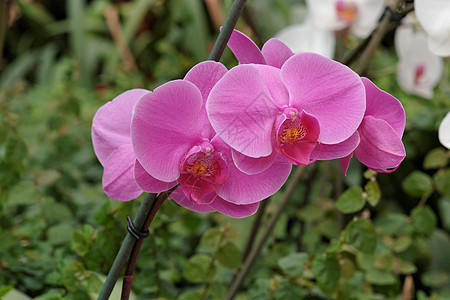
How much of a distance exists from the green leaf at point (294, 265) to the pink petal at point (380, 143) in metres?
0.19

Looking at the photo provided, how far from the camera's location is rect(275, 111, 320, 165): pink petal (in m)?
0.28

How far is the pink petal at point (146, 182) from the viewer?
0.28 m

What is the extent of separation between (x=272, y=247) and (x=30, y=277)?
26cm

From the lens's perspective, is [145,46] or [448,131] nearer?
[448,131]

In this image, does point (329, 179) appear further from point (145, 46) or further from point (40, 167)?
point (145, 46)

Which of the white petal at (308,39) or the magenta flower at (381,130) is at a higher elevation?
the magenta flower at (381,130)

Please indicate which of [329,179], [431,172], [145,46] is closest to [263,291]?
[329,179]

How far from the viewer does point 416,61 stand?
2.20 ft

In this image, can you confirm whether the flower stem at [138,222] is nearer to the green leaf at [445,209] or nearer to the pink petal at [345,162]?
the pink petal at [345,162]

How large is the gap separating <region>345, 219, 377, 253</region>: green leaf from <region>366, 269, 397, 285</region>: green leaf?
0.41ft

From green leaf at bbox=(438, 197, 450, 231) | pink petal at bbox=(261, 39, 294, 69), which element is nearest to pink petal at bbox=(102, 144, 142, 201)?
pink petal at bbox=(261, 39, 294, 69)

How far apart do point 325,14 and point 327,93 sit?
0.39 m

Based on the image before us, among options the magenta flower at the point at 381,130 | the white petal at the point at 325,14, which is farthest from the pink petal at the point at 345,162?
the white petal at the point at 325,14

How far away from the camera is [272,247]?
22.7 inches
